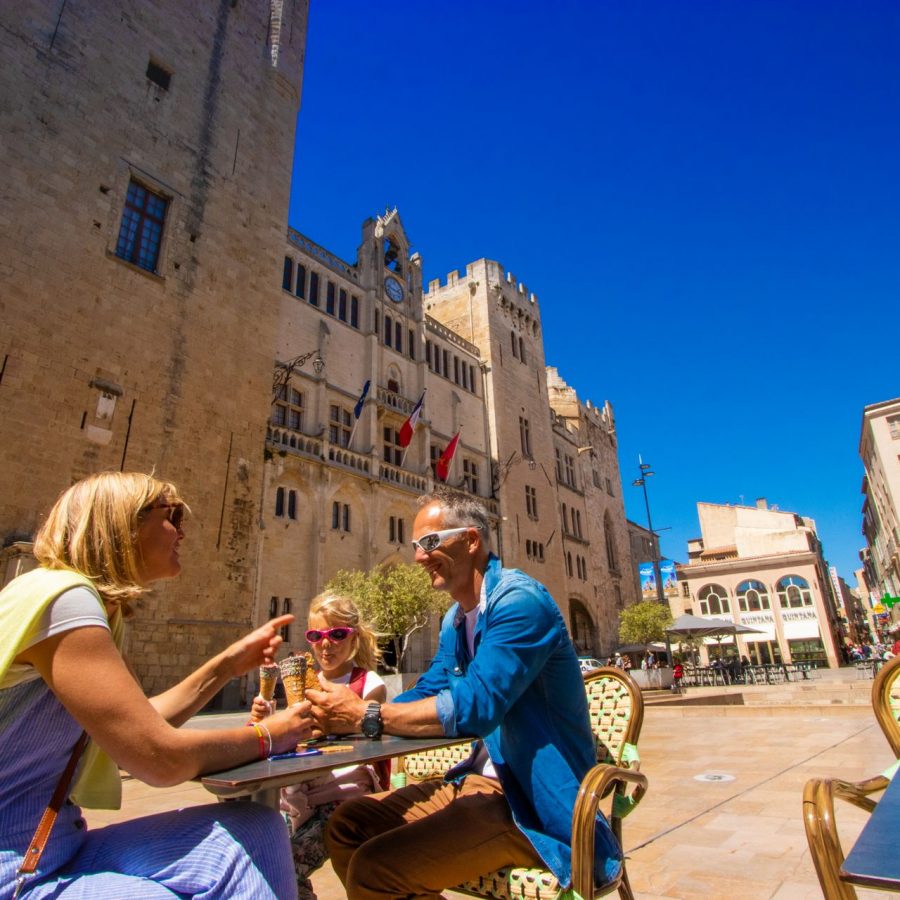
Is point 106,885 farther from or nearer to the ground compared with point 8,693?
nearer to the ground

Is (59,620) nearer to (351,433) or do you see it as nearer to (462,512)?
(462,512)

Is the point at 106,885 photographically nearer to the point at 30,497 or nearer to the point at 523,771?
the point at 523,771

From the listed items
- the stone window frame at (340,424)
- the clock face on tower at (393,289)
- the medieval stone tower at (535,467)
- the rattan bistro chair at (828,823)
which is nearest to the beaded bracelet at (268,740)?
the rattan bistro chair at (828,823)

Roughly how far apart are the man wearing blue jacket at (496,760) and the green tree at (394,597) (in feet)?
48.9

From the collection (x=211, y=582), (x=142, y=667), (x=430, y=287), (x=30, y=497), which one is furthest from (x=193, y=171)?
(x=430, y=287)

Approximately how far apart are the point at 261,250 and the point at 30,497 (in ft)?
29.7

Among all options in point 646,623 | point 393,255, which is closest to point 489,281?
point 393,255

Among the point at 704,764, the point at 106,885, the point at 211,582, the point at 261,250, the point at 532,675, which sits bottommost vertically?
the point at 704,764

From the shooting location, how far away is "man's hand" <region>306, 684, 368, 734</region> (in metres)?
2.10

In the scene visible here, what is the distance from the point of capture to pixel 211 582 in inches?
543

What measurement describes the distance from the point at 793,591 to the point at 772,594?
1.16 metres

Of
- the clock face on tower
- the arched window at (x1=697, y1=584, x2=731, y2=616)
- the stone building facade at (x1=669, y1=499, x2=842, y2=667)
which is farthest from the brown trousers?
the arched window at (x1=697, y1=584, x2=731, y2=616)

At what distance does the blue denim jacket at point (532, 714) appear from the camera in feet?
6.19

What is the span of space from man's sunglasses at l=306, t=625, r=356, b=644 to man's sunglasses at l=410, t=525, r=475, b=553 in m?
0.97
